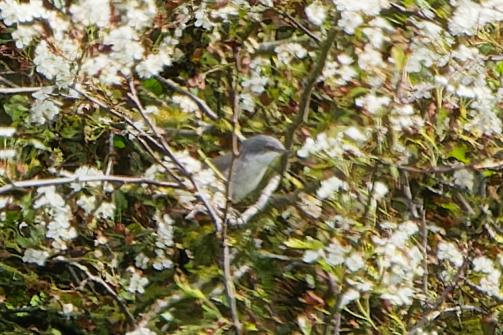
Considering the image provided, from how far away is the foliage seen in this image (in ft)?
6.03

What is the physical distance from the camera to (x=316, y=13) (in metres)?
1.95

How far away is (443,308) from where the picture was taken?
1923 millimetres

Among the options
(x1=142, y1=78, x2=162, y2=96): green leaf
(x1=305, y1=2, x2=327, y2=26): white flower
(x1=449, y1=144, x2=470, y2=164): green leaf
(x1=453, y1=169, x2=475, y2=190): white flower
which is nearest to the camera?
(x1=305, y1=2, x2=327, y2=26): white flower

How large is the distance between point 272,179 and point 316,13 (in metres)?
0.54

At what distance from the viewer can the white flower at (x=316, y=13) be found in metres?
1.94

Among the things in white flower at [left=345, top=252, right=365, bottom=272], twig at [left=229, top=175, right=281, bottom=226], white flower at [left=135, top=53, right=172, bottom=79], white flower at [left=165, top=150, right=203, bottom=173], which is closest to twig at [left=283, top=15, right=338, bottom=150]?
twig at [left=229, top=175, right=281, bottom=226]

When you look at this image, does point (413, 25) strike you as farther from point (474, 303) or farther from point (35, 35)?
point (35, 35)

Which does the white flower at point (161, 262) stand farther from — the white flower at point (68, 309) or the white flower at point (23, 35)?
the white flower at point (23, 35)

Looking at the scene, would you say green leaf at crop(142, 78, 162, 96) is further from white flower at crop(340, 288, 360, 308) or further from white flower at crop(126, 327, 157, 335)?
white flower at crop(340, 288, 360, 308)

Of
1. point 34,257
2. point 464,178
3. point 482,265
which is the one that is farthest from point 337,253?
point 34,257

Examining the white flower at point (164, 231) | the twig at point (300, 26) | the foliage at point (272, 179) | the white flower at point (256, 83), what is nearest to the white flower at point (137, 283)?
the foliage at point (272, 179)

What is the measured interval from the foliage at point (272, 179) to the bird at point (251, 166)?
42 millimetres

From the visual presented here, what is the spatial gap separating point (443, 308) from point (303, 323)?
36 cm

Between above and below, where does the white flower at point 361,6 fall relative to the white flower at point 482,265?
above
